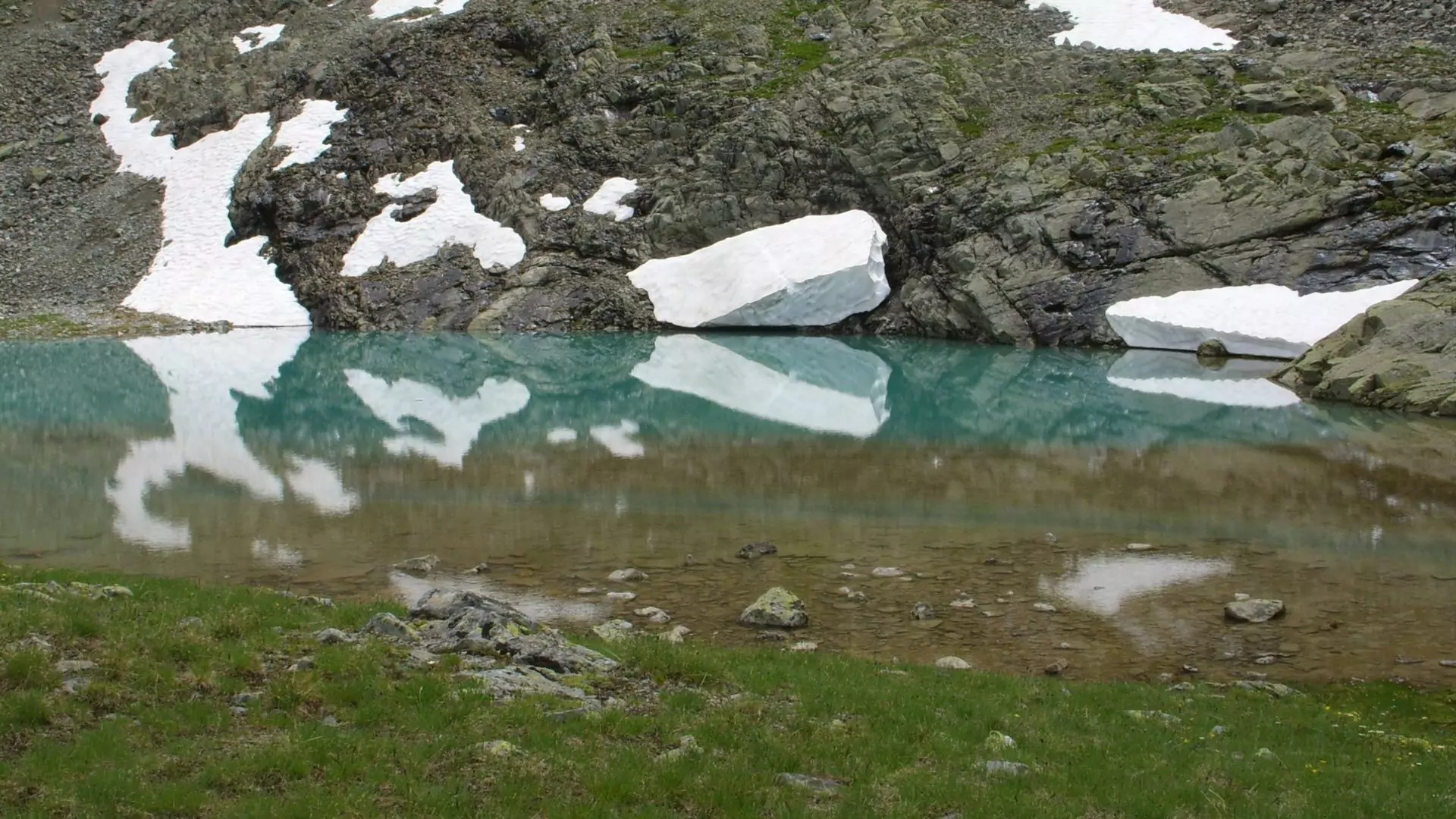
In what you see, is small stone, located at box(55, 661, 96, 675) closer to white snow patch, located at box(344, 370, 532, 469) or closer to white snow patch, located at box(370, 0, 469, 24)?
white snow patch, located at box(344, 370, 532, 469)

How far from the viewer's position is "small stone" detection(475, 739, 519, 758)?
8.62m

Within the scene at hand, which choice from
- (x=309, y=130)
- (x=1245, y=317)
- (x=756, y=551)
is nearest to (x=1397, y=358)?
(x=1245, y=317)

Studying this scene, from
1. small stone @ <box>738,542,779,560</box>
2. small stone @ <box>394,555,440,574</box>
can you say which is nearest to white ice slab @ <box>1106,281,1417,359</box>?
small stone @ <box>738,542,779,560</box>

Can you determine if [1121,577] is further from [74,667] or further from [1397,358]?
[1397,358]

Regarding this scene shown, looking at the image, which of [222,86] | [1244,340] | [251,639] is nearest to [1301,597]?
[251,639]

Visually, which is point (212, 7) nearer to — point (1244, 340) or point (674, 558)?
point (1244, 340)

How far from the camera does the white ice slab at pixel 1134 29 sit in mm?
70062

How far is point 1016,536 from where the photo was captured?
824 inches

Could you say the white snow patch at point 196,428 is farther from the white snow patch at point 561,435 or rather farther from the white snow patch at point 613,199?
the white snow patch at point 613,199

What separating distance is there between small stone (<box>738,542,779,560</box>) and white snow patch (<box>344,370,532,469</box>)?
10.5m

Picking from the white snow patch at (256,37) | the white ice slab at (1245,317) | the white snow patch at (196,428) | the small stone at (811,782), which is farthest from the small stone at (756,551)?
the white snow patch at (256,37)

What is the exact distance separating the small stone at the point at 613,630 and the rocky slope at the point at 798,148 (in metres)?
44.4

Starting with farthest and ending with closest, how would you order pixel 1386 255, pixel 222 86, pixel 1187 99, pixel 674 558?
pixel 222 86
pixel 1187 99
pixel 1386 255
pixel 674 558

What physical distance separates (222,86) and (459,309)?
101 feet
